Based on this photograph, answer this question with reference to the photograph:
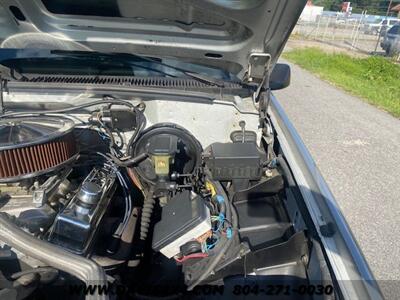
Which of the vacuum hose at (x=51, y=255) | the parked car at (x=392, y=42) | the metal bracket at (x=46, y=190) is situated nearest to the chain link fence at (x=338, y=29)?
the parked car at (x=392, y=42)

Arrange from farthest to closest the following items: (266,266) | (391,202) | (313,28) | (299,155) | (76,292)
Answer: (313,28) → (391,202) → (299,155) → (266,266) → (76,292)

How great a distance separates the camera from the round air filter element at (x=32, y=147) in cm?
100

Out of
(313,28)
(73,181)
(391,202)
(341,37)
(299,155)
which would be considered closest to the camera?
(73,181)

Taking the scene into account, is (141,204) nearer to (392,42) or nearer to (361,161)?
(361,161)

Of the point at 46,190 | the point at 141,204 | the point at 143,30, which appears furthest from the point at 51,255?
the point at 143,30

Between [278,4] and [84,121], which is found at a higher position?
[278,4]

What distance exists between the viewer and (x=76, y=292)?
3.29 ft

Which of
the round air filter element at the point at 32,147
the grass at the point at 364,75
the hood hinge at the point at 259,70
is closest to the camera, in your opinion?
the round air filter element at the point at 32,147

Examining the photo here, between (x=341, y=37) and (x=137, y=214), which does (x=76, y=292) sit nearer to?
(x=137, y=214)

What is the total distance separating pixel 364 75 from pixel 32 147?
9.26m

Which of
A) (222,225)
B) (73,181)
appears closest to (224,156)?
(222,225)

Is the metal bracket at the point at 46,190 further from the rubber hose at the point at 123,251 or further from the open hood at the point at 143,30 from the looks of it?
the open hood at the point at 143,30

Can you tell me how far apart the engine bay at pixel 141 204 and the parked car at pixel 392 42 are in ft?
42.8

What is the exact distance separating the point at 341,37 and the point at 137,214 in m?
20.5
